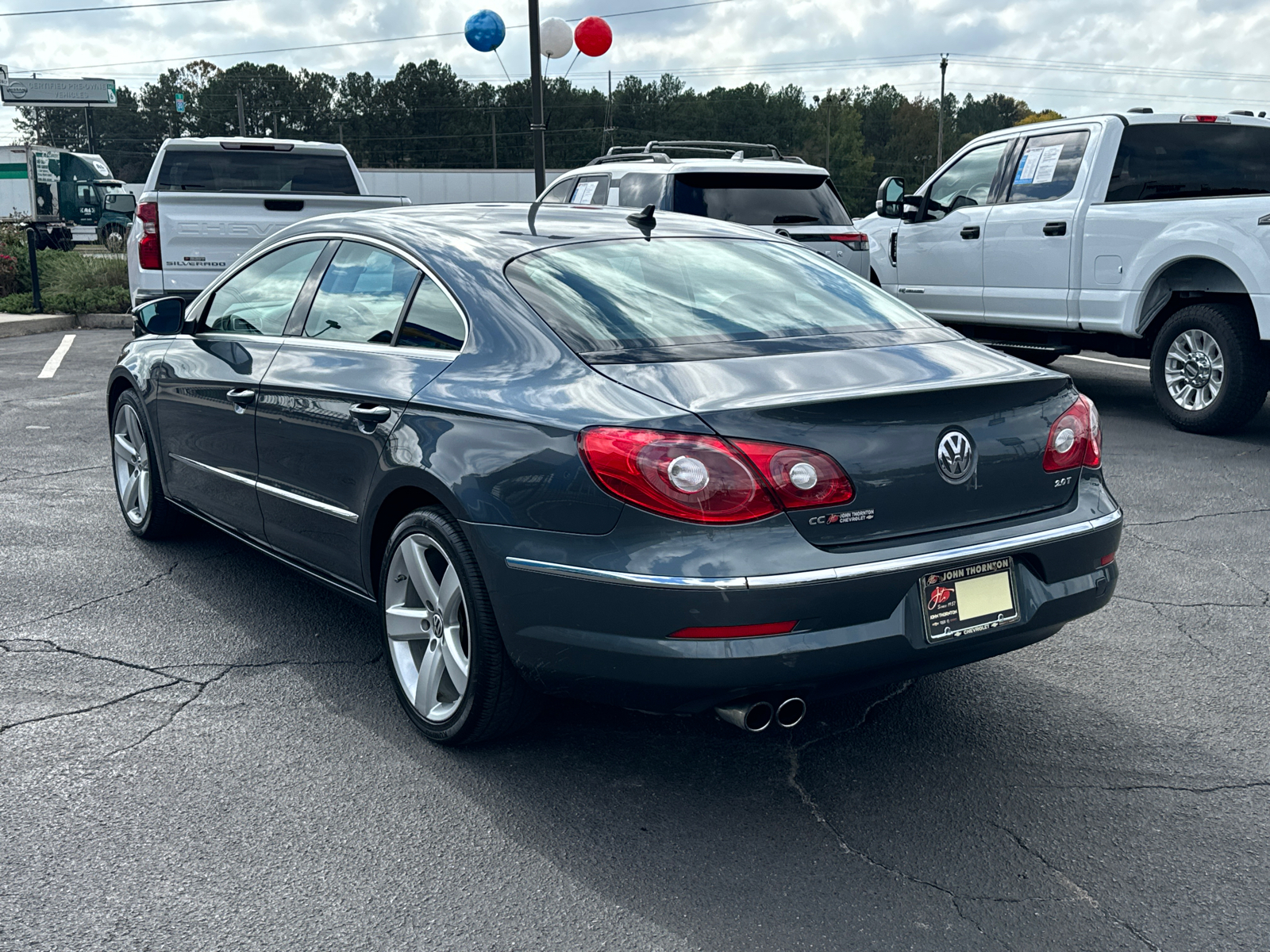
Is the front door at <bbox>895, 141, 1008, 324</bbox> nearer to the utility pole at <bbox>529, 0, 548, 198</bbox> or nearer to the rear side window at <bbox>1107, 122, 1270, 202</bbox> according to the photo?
the rear side window at <bbox>1107, 122, 1270, 202</bbox>

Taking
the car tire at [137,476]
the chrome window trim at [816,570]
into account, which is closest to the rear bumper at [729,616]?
the chrome window trim at [816,570]

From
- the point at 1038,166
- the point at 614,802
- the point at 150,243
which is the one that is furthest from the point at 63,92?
the point at 614,802

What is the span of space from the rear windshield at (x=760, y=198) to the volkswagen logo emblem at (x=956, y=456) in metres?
6.12

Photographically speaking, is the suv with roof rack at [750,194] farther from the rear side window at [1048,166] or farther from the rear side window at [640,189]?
the rear side window at [1048,166]

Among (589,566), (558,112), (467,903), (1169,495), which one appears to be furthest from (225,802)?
(558,112)

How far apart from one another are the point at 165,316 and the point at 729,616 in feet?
11.2

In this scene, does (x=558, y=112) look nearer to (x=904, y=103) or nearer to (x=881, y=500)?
(x=904, y=103)

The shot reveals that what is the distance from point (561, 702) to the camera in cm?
393

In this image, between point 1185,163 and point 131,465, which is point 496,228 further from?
point 1185,163

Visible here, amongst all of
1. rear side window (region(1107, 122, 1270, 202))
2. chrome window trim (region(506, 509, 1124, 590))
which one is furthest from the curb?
chrome window trim (region(506, 509, 1124, 590))

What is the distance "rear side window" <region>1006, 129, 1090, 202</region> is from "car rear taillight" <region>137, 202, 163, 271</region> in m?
6.98

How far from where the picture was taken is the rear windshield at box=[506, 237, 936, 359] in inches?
139

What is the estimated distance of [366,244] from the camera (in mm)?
4250

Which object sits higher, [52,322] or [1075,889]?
[52,322]
